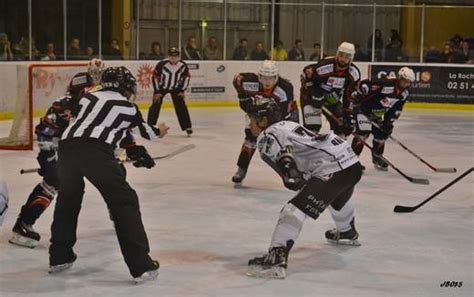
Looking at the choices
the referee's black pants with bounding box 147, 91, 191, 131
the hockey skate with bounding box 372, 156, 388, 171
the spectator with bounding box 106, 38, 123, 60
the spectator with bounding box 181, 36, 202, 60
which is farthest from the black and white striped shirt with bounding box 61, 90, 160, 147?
the spectator with bounding box 181, 36, 202, 60

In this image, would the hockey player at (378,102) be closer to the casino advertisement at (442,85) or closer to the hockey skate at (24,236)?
the hockey skate at (24,236)

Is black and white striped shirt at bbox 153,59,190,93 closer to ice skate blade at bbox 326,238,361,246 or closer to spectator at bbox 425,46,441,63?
spectator at bbox 425,46,441,63

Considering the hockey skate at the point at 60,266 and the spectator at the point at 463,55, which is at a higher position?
the spectator at the point at 463,55

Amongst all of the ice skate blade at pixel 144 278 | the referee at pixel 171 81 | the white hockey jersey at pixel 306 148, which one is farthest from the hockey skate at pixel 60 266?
the referee at pixel 171 81

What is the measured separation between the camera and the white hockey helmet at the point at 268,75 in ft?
21.4

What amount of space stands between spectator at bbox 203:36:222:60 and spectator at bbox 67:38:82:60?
2.12 metres

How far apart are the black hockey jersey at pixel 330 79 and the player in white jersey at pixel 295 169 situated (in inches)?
125

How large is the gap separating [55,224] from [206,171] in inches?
145

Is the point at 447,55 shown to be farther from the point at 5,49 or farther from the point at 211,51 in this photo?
the point at 5,49

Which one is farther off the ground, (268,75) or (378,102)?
(268,75)

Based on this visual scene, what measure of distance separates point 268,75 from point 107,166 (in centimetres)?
267

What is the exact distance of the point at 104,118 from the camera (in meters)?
4.10

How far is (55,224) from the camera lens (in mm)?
4215

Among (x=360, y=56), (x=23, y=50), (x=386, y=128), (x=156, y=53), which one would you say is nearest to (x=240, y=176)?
(x=386, y=128)
